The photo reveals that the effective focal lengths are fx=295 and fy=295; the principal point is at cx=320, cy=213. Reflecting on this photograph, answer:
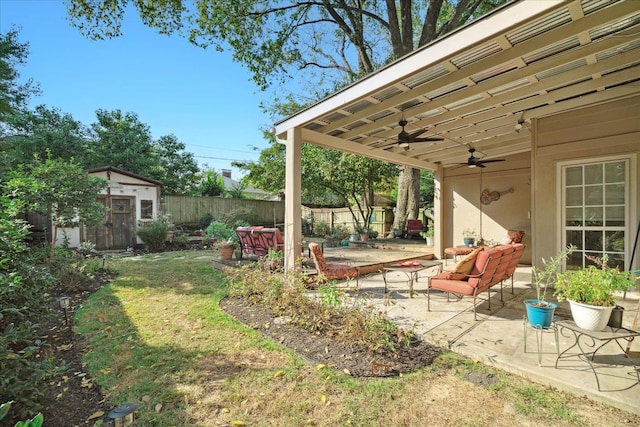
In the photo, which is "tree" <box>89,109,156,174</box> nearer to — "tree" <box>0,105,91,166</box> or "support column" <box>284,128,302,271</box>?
"tree" <box>0,105,91,166</box>

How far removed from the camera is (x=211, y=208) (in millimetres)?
15133

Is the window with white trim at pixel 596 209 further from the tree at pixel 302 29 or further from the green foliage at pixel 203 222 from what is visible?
the green foliage at pixel 203 222

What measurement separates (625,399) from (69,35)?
55.5ft

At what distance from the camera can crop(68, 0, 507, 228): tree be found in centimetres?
1116

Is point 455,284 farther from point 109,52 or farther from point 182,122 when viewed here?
point 182,122

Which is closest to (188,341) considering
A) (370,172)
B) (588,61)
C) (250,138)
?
(588,61)

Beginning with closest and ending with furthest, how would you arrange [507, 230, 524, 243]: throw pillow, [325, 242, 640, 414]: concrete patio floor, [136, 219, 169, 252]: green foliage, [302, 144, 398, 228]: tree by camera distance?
[325, 242, 640, 414]: concrete patio floor, [507, 230, 524, 243]: throw pillow, [136, 219, 169, 252]: green foliage, [302, 144, 398, 228]: tree

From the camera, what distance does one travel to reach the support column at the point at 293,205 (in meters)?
5.51

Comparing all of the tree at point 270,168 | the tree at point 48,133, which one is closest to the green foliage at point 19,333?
the tree at point 270,168

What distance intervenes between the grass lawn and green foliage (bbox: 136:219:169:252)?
305 inches

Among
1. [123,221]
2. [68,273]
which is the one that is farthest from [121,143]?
[68,273]

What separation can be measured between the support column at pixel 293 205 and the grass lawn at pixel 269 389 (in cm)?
181

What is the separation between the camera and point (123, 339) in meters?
3.64

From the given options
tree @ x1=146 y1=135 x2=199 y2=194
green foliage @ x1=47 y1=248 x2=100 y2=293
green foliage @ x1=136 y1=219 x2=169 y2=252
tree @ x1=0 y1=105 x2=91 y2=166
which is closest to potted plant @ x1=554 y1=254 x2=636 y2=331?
green foliage @ x1=47 y1=248 x2=100 y2=293
